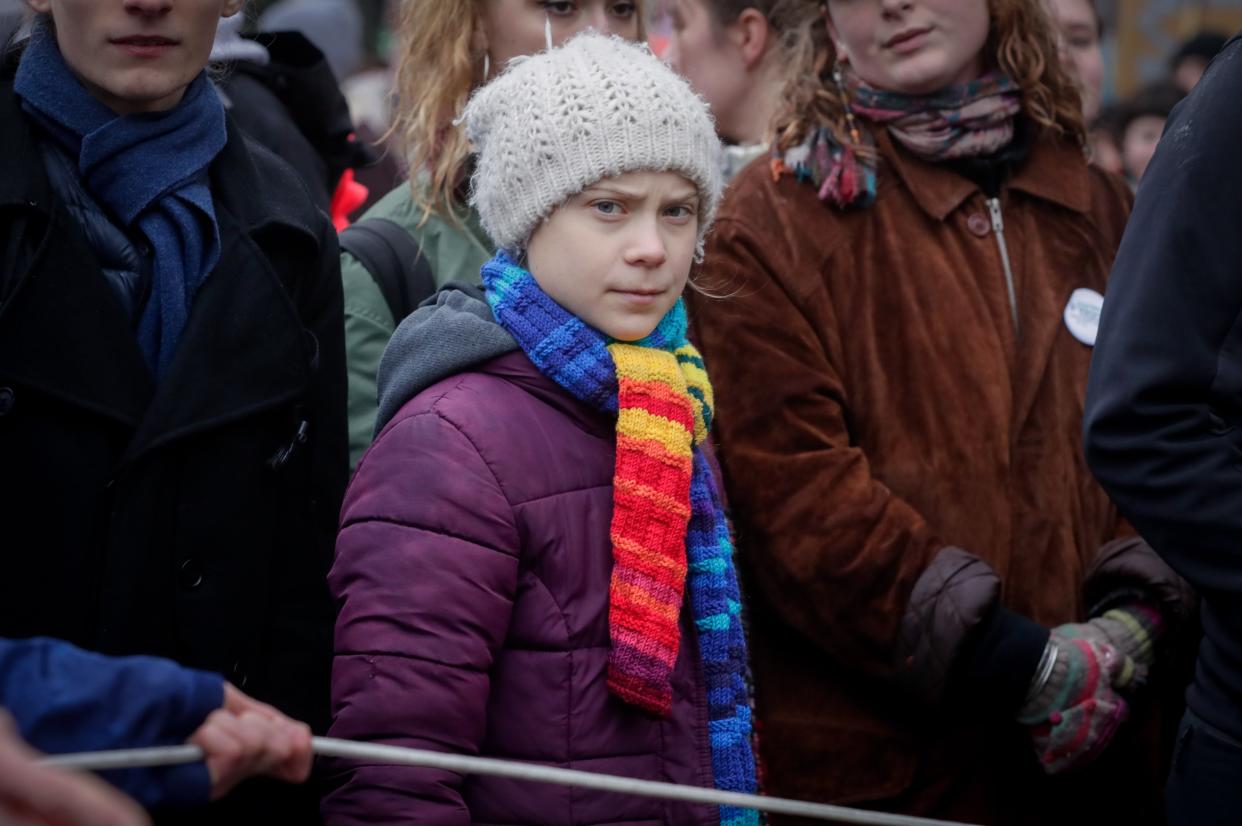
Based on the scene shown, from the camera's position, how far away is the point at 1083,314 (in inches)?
130

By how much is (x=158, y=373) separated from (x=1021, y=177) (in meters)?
1.80

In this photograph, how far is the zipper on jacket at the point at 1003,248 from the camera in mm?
3295

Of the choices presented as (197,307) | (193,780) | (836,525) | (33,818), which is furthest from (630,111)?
(33,818)

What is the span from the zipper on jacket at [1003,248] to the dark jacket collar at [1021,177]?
2.0 inches

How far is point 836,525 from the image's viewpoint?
3076 mm

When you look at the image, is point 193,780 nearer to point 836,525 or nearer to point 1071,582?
point 836,525

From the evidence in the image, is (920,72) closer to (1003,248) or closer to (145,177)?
(1003,248)

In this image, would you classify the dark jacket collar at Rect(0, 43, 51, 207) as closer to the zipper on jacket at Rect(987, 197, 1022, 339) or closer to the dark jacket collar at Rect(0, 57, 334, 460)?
the dark jacket collar at Rect(0, 57, 334, 460)

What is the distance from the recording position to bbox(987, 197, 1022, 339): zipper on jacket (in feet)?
10.8

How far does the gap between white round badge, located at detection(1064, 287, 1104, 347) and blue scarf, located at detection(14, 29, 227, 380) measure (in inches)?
66.4

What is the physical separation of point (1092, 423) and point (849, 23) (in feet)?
4.03

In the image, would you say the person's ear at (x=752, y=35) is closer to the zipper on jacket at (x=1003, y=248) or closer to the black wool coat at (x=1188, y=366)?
the zipper on jacket at (x=1003, y=248)

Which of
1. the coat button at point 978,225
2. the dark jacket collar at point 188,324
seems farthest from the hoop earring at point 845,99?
the dark jacket collar at point 188,324

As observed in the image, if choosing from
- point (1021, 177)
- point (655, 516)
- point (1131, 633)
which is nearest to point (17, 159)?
point (655, 516)
